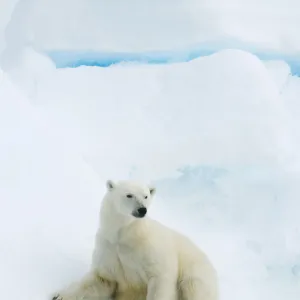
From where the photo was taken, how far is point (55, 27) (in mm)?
3602

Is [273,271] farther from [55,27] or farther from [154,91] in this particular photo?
[55,27]

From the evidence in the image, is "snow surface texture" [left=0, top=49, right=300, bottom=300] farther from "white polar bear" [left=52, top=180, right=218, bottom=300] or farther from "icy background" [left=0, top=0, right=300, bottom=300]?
"white polar bear" [left=52, top=180, right=218, bottom=300]

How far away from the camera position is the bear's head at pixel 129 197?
158cm

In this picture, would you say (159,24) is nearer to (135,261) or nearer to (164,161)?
(164,161)

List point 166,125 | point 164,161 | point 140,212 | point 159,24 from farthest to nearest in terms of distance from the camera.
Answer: point 159,24
point 166,125
point 164,161
point 140,212

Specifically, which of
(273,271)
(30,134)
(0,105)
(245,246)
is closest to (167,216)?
(245,246)

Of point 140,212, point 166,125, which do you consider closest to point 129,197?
point 140,212

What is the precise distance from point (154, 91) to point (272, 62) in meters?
0.83

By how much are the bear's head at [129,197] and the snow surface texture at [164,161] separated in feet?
1.09

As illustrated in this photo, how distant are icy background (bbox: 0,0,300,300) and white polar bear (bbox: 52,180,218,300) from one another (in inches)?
10.2

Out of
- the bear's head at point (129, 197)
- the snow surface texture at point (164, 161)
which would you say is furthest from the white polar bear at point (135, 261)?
the snow surface texture at point (164, 161)

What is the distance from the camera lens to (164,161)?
3.12 metres

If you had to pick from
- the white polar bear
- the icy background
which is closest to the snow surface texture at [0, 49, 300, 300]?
the icy background

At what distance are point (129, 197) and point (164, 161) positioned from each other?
1.52 m
